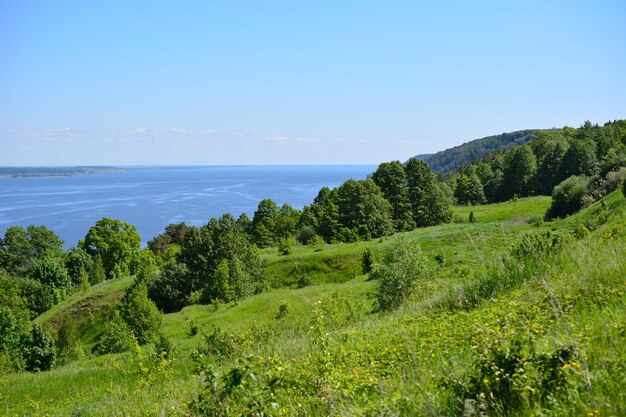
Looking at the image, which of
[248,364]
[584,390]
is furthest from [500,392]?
[248,364]

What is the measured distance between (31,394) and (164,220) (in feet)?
384

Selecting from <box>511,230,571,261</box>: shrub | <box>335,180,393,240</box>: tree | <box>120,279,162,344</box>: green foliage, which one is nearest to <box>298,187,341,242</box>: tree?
<box>335,180,393,240</box>: tree

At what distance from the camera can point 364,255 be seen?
1487 inches

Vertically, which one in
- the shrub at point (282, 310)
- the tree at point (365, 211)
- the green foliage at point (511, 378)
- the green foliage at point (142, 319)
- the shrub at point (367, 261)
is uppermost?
the green foliage at point (511, 378)

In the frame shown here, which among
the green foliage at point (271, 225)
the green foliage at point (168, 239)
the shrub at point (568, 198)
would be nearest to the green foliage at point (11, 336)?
the green foliage at point (271, 225)

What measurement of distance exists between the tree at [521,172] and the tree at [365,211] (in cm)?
4001

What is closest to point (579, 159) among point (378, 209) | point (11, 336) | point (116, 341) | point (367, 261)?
point (378, 209)

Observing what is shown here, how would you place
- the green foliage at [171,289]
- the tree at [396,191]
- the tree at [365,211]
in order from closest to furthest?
the green foliage at [171,289], the tree at [365,211], the tree at [396,191]

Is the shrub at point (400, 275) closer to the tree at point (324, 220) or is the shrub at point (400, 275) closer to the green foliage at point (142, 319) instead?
the green foliage at point (142, 319)

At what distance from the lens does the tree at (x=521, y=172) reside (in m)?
85.2

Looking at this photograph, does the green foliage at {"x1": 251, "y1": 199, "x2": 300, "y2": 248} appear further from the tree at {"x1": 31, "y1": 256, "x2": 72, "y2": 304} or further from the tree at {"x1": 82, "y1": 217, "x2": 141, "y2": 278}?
the tree at {"x1": 31, "y1": 256, "x2": 72, "y2": 304}

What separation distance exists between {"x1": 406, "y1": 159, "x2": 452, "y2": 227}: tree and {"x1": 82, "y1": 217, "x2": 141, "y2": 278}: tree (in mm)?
46681

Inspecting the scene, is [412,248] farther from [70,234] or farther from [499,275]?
[70,234]

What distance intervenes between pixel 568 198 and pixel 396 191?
23.4 meters
